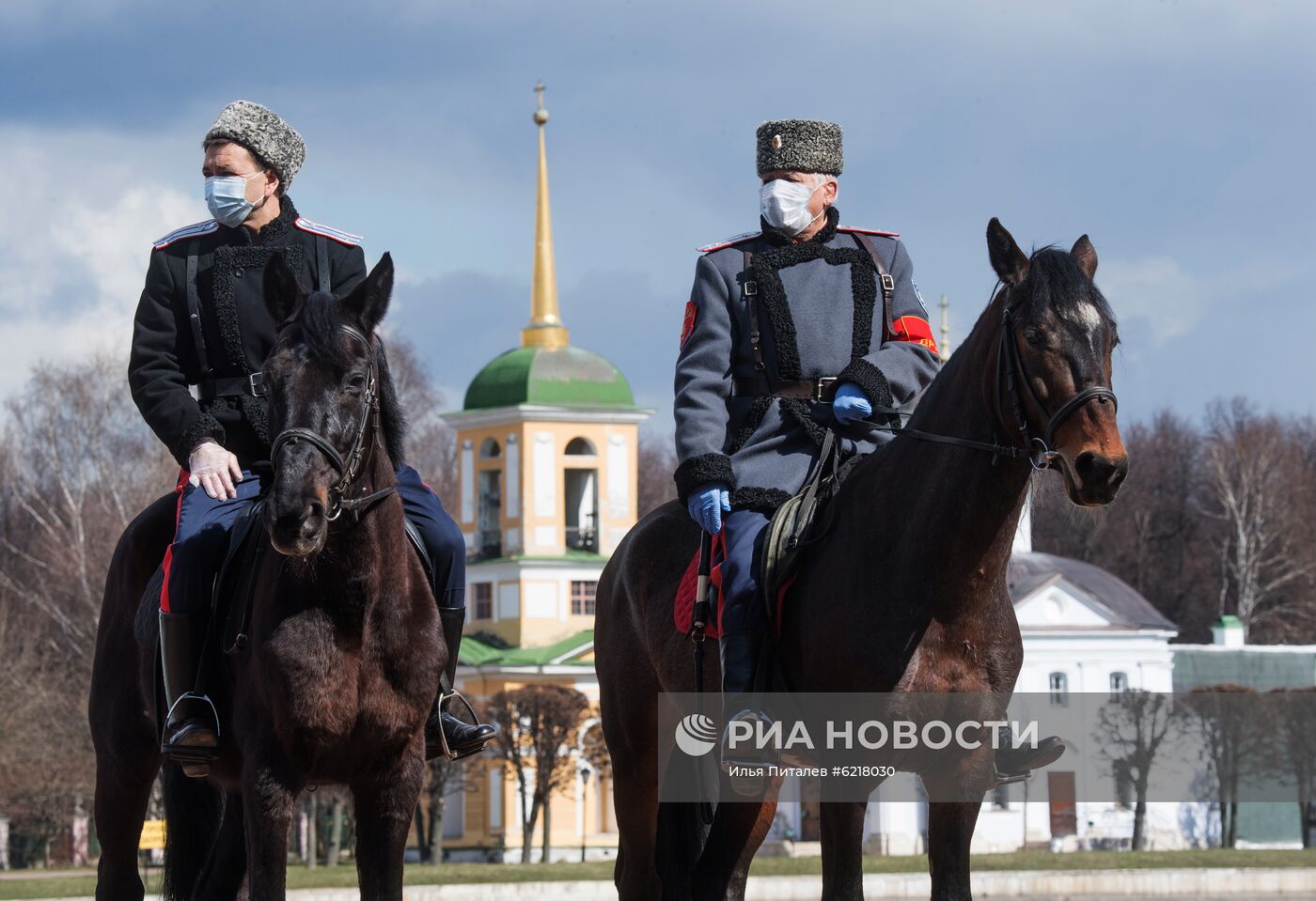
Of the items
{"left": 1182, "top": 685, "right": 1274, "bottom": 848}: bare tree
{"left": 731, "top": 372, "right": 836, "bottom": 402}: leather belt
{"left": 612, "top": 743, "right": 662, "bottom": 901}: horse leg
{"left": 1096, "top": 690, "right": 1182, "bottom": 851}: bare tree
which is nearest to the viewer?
{"left": 731, "top": 372, "right": 836, "bottom": 402}: leather belt

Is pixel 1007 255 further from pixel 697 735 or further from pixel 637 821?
pixel 637 821

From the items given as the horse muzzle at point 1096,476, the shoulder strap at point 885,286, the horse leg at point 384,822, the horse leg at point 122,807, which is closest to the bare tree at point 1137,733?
the horse leg at point 122,807

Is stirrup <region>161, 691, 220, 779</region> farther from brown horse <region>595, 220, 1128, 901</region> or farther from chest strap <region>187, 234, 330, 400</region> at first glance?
brown horse <region>595, 220, 1128, 901</region>

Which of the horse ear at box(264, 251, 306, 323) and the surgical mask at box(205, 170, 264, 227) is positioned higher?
the surgical mask at box(205, 170, 264, 227)

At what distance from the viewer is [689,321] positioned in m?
9.88

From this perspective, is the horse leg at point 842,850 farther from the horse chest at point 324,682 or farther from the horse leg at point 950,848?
the horse chest at point 324,682

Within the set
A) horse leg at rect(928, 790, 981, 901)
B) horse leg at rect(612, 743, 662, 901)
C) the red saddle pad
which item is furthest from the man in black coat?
horse leg at rect(928, 790, 981, 901)

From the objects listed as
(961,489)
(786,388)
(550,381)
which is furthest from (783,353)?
(550,381)

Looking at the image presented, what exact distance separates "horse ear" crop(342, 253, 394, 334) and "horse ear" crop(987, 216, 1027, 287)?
90.8 inches

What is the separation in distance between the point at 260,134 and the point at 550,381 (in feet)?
258

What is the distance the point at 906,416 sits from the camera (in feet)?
30.8

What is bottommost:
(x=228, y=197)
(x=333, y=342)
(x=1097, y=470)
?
(x=1097, y=470)

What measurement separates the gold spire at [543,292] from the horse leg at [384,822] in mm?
81852

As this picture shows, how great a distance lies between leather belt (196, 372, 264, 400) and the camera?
9648 millimetres
